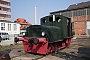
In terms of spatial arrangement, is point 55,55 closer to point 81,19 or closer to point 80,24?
point 80,24

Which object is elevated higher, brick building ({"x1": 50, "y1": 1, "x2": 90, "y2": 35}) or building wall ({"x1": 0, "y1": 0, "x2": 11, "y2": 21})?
building wall ({"x1": 0, "y1": 0, "x2": 11, "y2": 21})

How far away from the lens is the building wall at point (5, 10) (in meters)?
54.4

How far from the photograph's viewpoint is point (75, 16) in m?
37.4

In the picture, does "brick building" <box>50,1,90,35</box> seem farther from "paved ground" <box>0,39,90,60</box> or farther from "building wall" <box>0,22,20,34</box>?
"paved ground" <box>0,39,90,60</box>

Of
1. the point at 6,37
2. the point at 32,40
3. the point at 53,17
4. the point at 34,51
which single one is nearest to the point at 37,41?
the point at 32,40

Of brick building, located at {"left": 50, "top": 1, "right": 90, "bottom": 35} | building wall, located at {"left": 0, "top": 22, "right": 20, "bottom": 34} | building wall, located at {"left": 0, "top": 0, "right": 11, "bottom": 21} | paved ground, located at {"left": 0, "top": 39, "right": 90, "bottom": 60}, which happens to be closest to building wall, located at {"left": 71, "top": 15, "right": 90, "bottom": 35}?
brick building, located at {"left": 50, "top": 1, "right": 90, "bottom": 35}

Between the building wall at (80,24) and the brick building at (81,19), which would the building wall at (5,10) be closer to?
the brick building at (81,19)

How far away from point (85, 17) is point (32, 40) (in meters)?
29.4

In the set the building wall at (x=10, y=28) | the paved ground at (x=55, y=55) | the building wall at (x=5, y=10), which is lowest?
the paved ground at (x=55, y=55)

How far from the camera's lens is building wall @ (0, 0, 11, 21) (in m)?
54.4

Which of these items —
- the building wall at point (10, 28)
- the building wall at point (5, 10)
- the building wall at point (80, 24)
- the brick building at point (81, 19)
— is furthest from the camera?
the building wall at point (5, 10)

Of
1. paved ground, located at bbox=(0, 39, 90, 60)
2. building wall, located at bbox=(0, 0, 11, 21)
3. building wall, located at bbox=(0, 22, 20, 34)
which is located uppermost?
building wall, located at bbox=(0, 0, 11, 21)

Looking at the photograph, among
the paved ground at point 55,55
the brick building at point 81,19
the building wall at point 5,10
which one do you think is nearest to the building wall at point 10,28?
the brick building at point 81,19

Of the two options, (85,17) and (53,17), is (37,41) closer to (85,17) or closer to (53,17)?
(53,17)
